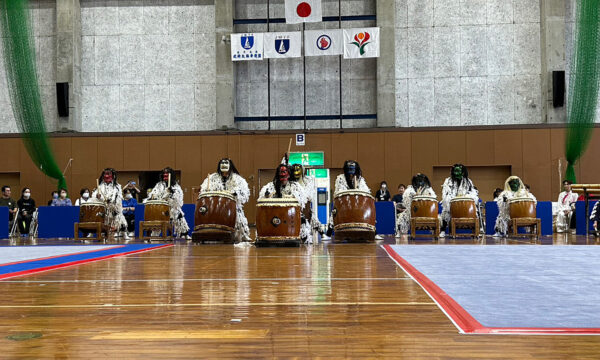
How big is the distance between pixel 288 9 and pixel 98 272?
484 inches

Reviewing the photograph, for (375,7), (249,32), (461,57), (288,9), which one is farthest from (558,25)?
(249,32)

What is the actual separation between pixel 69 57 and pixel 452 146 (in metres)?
10.2

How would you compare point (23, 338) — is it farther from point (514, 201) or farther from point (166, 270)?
point (514, 201)

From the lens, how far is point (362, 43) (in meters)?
16.2

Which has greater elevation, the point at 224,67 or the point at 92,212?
the point at 224,67

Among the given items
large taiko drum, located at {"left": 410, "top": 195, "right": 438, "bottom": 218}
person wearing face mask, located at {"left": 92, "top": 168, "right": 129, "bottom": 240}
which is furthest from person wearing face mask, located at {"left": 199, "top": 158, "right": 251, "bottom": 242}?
large taiko drum, located at {"left": 410, "top": 195, "right": 438, "bottom": 218}

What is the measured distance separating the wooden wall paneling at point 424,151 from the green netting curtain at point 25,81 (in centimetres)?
912

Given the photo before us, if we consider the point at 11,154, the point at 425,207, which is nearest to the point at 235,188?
the point at 425,207

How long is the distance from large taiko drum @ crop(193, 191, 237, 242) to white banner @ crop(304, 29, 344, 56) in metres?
7.74

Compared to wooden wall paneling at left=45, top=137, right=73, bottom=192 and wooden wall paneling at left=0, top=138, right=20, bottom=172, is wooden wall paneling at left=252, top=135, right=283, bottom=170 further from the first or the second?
wooden wall paneling at left=0, top=138, right=20, bottom=172

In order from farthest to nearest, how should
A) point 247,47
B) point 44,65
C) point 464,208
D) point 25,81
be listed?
point 44,65
point 247,47
point 25,81
point 464,208

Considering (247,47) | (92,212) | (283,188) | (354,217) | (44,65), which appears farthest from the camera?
(44,65)

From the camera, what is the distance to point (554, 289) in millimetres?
A: 3428

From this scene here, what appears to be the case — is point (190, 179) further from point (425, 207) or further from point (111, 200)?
point (425, 207)
